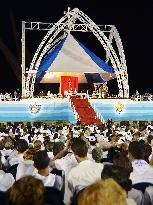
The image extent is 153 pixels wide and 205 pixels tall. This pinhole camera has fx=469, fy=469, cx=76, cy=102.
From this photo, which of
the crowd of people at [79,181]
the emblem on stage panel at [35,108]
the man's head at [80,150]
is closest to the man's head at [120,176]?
the crowd of people at [79,181]

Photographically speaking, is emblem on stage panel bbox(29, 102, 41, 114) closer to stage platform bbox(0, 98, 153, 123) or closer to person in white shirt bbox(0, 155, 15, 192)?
stage platform bbox(0, 98, 153, 123)

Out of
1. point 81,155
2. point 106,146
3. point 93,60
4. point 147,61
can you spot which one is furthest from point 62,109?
point 81,155

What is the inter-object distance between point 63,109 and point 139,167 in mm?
29425

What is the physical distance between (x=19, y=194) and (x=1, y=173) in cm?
275

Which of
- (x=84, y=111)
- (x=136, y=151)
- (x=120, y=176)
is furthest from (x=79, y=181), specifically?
(x=84, y=111)

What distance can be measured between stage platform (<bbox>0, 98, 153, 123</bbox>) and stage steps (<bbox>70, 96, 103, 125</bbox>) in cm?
42

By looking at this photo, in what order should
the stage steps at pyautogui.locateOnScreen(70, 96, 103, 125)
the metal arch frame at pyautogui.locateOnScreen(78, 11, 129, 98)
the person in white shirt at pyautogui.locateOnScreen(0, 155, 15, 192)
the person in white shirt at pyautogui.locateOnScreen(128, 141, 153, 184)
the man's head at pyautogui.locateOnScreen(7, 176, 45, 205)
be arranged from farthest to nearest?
the metal arch frame at pyautogui.locateOnScreen(78, 11, 129, 98), the stage steps at pyautogui.locateOnScreen(70, 96, 103, 125), the person in white shirt at pyautogui.locateOnScreen(128, 141, 153, 184), the person in white shirt at pyautogui.locateOnScreen(0, 155, 15, 192), the man's head at pyautogui.locateOnScreen(7, 176, 45, 205)

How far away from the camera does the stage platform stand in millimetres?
35156

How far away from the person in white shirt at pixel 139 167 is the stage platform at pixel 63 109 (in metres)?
28.6

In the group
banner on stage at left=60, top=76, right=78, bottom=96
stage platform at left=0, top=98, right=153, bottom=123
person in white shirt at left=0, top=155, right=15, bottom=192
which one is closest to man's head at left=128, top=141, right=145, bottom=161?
person in white shirt at left=0, top=155, right=15, bottom=192

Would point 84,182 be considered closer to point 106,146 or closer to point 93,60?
point 106,146

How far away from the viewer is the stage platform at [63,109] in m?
35.2

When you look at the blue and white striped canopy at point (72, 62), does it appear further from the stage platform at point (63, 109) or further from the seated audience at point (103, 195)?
the seated audience at point (103, 195)

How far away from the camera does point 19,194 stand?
3773 millimetres
